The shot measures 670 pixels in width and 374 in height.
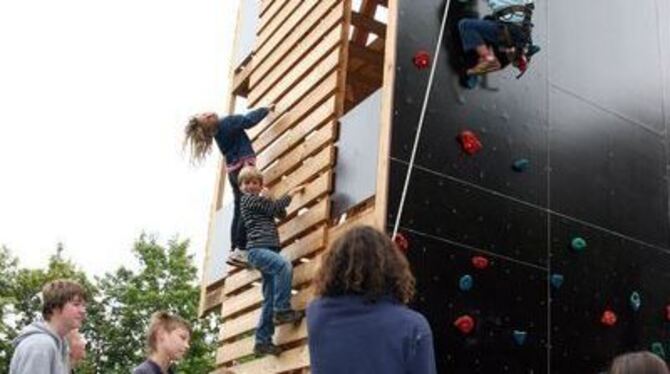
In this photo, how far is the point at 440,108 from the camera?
6578mm

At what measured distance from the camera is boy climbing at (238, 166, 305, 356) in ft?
21.3

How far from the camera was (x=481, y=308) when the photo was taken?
20.9 feet

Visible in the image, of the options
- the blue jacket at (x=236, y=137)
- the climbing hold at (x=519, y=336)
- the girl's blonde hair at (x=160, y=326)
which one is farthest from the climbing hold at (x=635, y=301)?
the girl's blonde hair at (x=160, y=326)

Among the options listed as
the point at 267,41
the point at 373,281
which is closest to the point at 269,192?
the point at 267,41

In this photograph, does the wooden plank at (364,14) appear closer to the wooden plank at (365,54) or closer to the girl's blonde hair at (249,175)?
the wooden plank at (365,54)

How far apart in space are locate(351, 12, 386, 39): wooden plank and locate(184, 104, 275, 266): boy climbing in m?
1.71

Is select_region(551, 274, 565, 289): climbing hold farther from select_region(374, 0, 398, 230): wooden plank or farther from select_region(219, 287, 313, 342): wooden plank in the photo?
select_region(219, 287, 313, 342): wooden plank

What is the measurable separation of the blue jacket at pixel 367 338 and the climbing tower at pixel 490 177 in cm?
286

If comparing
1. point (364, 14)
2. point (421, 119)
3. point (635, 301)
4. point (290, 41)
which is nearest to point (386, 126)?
point (421, 119)

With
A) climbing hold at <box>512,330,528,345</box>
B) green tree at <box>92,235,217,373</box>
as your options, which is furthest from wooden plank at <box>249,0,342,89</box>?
green tree at <box>92,235,217,373</box>

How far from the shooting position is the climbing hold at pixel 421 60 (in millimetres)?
6535

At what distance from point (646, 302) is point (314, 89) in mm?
3458

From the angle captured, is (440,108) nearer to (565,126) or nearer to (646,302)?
(565,126)

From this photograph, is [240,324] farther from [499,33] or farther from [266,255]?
[499,33]
